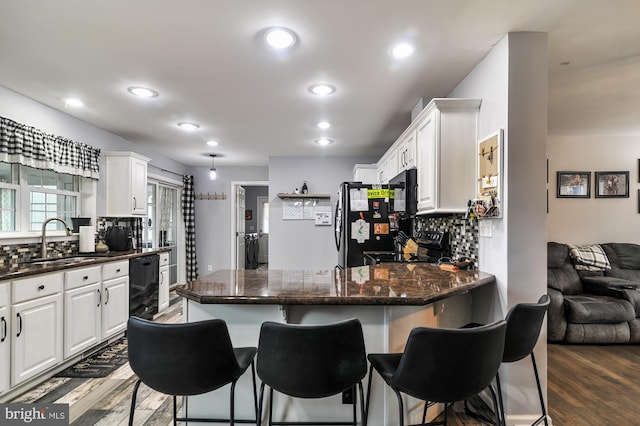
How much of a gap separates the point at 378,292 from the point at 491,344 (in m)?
0.51

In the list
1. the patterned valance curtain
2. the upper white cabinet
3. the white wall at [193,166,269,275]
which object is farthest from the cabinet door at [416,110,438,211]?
the patterned valance curtain

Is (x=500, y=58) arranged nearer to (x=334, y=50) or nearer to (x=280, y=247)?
(x=334, y=50)

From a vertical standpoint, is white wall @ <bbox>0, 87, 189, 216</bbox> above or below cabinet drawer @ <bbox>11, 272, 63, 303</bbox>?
above

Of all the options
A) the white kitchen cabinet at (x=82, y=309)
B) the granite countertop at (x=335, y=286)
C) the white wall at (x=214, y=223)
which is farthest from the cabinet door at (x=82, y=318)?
the white wall at (x=214, y=223)

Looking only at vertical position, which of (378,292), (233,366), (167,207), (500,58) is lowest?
(233,366)

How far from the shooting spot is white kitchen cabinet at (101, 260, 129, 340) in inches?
123

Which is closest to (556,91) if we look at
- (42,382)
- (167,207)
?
(42,382)

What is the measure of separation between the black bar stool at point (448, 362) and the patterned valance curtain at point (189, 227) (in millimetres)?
5562

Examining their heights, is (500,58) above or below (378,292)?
above

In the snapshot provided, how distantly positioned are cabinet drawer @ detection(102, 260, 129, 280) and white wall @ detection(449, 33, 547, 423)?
3337 millimetres

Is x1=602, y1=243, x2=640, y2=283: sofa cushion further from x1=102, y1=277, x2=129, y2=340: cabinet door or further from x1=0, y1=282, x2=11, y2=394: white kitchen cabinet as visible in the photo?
x1=0, y1=282, x2=11, y2=394: white kitchen cabinet

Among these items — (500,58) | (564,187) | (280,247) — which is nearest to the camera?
(500,58)

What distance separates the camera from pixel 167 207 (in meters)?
5.86

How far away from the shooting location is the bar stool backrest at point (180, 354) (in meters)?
1.25
